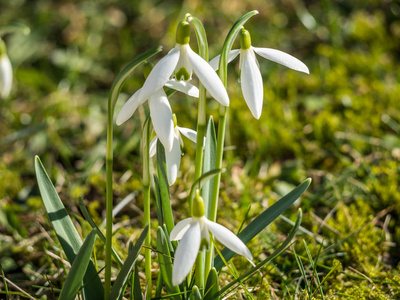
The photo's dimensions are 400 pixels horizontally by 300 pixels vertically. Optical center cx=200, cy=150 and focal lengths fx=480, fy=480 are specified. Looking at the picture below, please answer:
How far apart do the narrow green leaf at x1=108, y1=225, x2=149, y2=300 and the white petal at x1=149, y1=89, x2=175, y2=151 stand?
0.18 meters

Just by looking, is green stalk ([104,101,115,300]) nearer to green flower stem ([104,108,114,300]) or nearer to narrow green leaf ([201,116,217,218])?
green flower stem ([104,108,114,300])

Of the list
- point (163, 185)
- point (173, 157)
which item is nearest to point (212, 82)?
point (173, 157)

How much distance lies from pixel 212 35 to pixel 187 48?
1995mm

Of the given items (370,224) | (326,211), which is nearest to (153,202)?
(326,211)

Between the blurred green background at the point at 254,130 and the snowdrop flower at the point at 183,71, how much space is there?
452 millimetres

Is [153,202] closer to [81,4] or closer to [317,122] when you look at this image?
[317,122]

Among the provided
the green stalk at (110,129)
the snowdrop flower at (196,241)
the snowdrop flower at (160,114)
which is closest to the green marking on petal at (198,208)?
the snowdrop flower at (196,241)

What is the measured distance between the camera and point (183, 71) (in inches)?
34.6

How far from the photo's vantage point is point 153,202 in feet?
5.27

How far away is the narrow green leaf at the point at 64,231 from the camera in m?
1.04

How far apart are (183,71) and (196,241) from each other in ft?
1.01

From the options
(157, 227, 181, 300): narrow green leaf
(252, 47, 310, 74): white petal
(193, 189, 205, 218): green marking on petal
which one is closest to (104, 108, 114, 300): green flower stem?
(157, 227, 181, 300): narrow green leaf

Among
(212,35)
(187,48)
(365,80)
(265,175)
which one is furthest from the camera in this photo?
(212,35)

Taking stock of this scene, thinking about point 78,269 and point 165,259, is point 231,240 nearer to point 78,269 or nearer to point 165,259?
point 165,259
